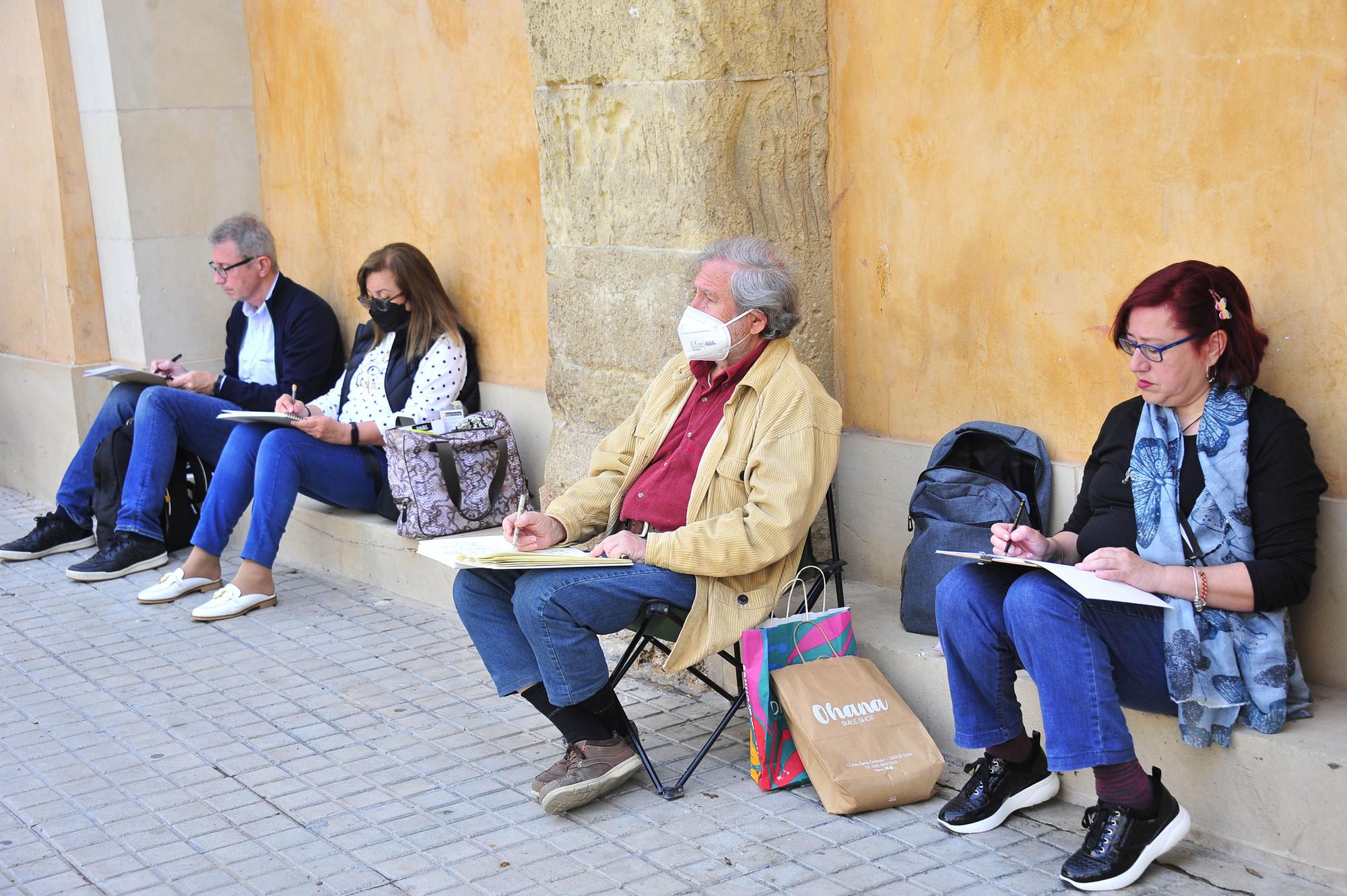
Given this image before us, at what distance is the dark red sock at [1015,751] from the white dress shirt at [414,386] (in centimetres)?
301

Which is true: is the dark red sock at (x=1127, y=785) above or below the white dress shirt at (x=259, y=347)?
below

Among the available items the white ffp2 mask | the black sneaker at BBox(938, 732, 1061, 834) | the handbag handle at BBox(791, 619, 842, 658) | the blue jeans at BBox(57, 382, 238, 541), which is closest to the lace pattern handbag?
the blue jeans at BBox(57, 382, 238, 541)

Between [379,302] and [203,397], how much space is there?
108 cm

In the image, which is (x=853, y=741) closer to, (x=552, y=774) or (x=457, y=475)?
→ (x=552, y=774)

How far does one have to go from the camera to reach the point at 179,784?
4.07 meters

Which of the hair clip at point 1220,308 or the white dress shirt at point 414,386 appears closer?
the hair clip at point 1220,308

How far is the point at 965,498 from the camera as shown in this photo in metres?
4.01

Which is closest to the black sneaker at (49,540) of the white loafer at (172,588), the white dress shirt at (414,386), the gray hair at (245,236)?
the white loafer at (172,588)

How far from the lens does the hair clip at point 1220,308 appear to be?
3.23m

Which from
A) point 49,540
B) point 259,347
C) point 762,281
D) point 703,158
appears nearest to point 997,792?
point 762,281

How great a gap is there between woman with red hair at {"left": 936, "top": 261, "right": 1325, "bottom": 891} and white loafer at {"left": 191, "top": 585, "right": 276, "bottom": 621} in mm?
3286

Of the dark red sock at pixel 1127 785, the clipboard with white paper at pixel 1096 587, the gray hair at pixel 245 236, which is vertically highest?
the gray hair at pixel 245 236

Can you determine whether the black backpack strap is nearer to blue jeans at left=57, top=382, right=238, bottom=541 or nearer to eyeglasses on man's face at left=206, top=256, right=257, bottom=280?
blue jeans at left=57, top=382, right=238, bottom=541

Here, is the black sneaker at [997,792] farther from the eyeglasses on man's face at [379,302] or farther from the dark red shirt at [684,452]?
the eyeglasses on man's face at [379,302]
